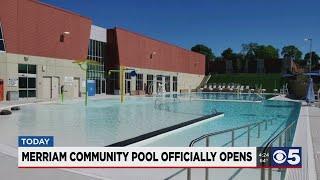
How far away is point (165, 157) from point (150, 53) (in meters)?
44.7

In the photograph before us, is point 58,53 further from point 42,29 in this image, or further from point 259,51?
point 259,51

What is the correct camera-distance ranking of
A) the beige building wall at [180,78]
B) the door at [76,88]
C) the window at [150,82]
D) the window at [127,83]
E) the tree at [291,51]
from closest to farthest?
the door at [76,88] → the window at [127,83] → the beige building wall at [180,78] → the window at [150,82] → the tree at [291,51]

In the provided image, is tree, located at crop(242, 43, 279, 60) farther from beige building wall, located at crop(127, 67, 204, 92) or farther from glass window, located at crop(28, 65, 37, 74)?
glass window, located at crop(28, 65, 37, 74)

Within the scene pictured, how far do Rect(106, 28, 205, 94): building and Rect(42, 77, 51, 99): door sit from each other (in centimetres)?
1135

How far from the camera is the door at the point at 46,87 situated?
98.4ft

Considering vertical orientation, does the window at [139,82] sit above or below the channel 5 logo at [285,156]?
above

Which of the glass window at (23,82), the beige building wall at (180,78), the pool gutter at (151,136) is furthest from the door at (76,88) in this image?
the pool gutter at (151,136)

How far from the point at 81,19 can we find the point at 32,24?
6652 millimetres

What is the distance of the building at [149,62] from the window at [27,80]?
42.4 ft

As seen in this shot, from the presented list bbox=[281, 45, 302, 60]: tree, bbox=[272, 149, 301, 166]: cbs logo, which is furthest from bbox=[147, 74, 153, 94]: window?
bbox=[281, 45, 302, 60]: tree

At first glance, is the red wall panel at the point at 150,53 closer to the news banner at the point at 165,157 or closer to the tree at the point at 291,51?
the news banner at the point at 165,157

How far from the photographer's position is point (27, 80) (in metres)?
Result: 28.3

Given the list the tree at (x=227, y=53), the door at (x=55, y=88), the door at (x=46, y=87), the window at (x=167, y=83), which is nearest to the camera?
the door at (x=46, y=87)

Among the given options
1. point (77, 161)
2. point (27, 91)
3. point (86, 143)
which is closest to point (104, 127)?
point (86, 143)
